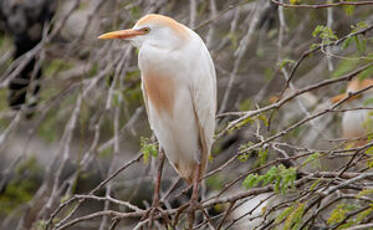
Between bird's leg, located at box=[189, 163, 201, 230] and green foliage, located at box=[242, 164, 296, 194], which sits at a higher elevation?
green foliage, located at box=[242, 164, 296, 194]

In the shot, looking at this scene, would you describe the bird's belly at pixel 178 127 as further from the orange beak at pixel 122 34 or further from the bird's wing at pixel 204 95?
the orange beak at pixel 122 34

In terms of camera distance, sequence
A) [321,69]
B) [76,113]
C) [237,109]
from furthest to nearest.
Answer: [321,69] → [237,109] → [76,113]

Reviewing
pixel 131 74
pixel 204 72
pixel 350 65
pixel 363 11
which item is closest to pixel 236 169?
pixel 131 74

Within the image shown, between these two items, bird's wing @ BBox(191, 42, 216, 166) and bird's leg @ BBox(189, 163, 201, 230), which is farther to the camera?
bird's wing @ BBox(191, 42, 216, 166)

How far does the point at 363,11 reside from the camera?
10.7 ft

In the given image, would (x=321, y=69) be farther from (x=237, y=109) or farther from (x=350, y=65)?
(x=350, y=65)

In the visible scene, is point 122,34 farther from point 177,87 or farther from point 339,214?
point 339,214

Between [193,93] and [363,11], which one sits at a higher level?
[193,93]

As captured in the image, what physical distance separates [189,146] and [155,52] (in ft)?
1.18

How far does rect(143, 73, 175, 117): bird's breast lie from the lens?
1.81 meters

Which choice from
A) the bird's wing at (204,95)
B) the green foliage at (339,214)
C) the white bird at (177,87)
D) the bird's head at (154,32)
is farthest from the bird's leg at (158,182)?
the green foliage at (339,214)

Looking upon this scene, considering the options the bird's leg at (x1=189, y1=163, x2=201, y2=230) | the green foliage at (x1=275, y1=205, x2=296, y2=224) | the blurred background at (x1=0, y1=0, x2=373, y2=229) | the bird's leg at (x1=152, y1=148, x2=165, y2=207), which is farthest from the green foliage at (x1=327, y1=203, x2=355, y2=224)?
the blurred background at (x1=0, y1=0, x2=373, y2=229)

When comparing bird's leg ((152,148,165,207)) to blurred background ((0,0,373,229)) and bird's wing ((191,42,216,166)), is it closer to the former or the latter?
bird's wing ((191,42,216,166))

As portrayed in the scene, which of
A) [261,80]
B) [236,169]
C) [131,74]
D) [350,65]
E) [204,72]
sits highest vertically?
[204,72]
